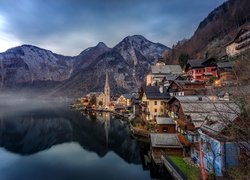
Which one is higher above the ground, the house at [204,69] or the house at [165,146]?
the house at [204,69]

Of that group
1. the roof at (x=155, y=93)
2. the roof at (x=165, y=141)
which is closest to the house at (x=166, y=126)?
the roof at (x=165, y=141)

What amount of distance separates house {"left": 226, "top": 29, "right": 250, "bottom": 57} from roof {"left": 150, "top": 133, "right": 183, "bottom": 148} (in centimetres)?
3742

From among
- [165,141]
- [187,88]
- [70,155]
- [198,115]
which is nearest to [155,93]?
[187,88]

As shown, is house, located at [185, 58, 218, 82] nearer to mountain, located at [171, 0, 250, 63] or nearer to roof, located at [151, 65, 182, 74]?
roof, located at [151, 65, 182, 74]

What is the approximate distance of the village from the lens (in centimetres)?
1192

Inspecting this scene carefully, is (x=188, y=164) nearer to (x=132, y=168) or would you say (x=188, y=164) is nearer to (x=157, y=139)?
(x=157, y=139)

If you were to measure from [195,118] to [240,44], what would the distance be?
42.1 metres

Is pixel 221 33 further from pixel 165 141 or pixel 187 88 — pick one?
pixel 165 141

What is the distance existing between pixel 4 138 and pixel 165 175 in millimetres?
45311

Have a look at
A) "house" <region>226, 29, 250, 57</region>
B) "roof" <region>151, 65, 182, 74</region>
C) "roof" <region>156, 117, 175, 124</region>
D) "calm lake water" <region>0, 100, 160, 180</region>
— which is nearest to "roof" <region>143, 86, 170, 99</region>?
"calm lake water" <region>0, 100, 160, 180</region>

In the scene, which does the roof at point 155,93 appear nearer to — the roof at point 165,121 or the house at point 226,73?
the roof at point 165,121

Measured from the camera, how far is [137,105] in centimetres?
5953

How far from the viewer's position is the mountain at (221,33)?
242ft

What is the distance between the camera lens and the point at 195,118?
21.6 metres
